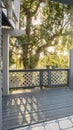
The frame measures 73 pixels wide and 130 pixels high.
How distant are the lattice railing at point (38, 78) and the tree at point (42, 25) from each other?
2.66 metres

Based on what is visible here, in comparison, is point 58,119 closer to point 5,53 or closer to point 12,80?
point 5,53

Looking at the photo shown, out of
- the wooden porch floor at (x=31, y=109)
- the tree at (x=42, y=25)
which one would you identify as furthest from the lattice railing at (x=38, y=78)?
the tree at (x=42, y=25)

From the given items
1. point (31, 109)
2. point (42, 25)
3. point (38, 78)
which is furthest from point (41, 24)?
point (31, 109)

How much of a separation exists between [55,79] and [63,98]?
8.34ft

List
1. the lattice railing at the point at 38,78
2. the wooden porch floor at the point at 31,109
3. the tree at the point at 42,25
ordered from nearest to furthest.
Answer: the wooden porch floor at the point at 31,109, the lattice railing at the point at 38,78, the tree at the point at 42,25

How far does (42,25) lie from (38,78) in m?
3.59

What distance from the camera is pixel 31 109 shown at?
5754mm

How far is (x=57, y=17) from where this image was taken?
1218cm

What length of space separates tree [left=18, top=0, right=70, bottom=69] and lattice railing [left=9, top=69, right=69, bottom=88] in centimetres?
266

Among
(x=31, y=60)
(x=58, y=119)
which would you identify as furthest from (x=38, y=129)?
(x=31, y=60)

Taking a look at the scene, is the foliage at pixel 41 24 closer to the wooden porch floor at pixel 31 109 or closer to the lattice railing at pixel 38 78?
the lattice railing at pixel 38 78

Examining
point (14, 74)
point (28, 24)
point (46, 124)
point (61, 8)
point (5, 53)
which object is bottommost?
point (46, 124)

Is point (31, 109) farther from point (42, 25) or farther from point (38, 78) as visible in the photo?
point (42, 25)

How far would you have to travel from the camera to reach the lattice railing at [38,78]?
30.5 feet
